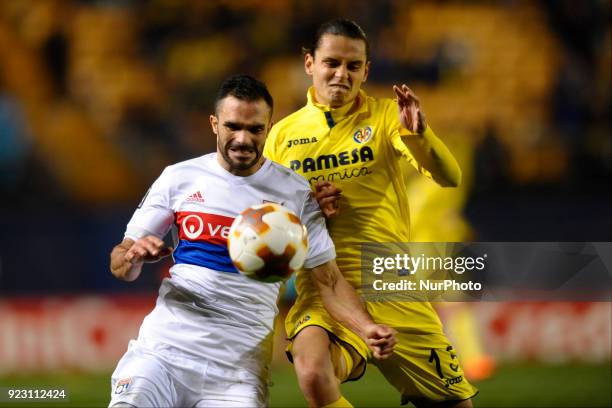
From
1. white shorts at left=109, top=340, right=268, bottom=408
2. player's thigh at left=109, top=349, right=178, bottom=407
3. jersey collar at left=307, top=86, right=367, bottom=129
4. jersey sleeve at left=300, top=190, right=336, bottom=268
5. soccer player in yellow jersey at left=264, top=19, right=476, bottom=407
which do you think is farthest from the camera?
jersey collar at left=307, top=86, right=367, bottom=129

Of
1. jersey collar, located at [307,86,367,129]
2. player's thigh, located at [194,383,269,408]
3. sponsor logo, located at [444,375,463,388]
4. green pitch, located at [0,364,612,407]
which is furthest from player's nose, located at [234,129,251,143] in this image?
green pitch, located at [0,364,612,407]

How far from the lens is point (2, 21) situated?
1352 centimetres

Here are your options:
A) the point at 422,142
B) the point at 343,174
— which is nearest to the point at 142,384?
the point at 343,174

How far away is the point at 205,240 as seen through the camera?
4.28 m

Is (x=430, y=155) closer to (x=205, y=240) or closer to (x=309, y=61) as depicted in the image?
(x=309, y=61)

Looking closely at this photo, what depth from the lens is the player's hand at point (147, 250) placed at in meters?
3.78

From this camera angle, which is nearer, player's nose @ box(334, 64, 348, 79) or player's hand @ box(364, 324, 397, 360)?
player's hand @ box(364, 324, 397, 360)

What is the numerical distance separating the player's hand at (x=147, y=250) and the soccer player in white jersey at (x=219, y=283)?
13cm

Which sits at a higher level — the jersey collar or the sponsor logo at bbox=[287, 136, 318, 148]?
the jersey collar

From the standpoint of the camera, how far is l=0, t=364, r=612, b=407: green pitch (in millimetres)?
7590

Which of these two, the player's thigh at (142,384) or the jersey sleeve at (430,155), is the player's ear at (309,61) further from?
the player's thigh at (142,384)

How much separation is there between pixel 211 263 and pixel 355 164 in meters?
0.99

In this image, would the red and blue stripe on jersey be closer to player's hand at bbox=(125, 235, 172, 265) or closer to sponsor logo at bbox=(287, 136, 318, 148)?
player's hand at bbox=(125, 235, 172, 265)

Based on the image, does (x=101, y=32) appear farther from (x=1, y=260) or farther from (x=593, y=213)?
(x=593, y=213)
